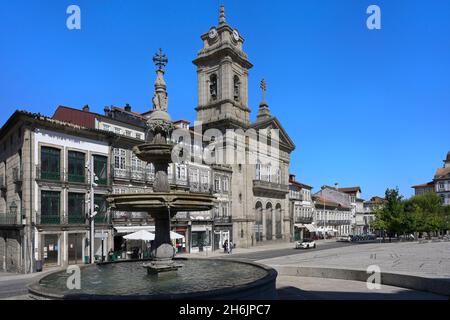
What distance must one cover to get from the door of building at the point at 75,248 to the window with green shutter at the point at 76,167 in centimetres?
452

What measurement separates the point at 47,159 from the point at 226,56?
32.6 m

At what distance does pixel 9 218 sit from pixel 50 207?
12.7 feet

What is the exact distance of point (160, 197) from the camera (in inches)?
454

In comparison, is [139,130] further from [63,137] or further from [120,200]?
[120,200]

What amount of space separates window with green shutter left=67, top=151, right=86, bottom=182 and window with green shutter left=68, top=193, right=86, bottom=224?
1.32m

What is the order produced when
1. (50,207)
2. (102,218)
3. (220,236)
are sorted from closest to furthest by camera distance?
(50,207), (102,218), (220,236)

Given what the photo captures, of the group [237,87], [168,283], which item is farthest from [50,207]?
[237,87]

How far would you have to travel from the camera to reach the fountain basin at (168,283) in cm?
852

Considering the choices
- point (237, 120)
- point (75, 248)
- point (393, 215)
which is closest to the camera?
point (75, 248)

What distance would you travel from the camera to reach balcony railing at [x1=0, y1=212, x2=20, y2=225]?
3153cm

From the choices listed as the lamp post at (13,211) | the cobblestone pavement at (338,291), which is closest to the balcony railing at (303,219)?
the lamp post at (13,211)

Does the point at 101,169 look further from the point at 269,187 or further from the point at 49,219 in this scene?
the point at 269,187

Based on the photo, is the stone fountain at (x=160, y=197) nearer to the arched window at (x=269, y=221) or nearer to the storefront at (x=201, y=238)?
the storefront at (x=201, y=238)

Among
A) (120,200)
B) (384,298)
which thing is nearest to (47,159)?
(120,200)
